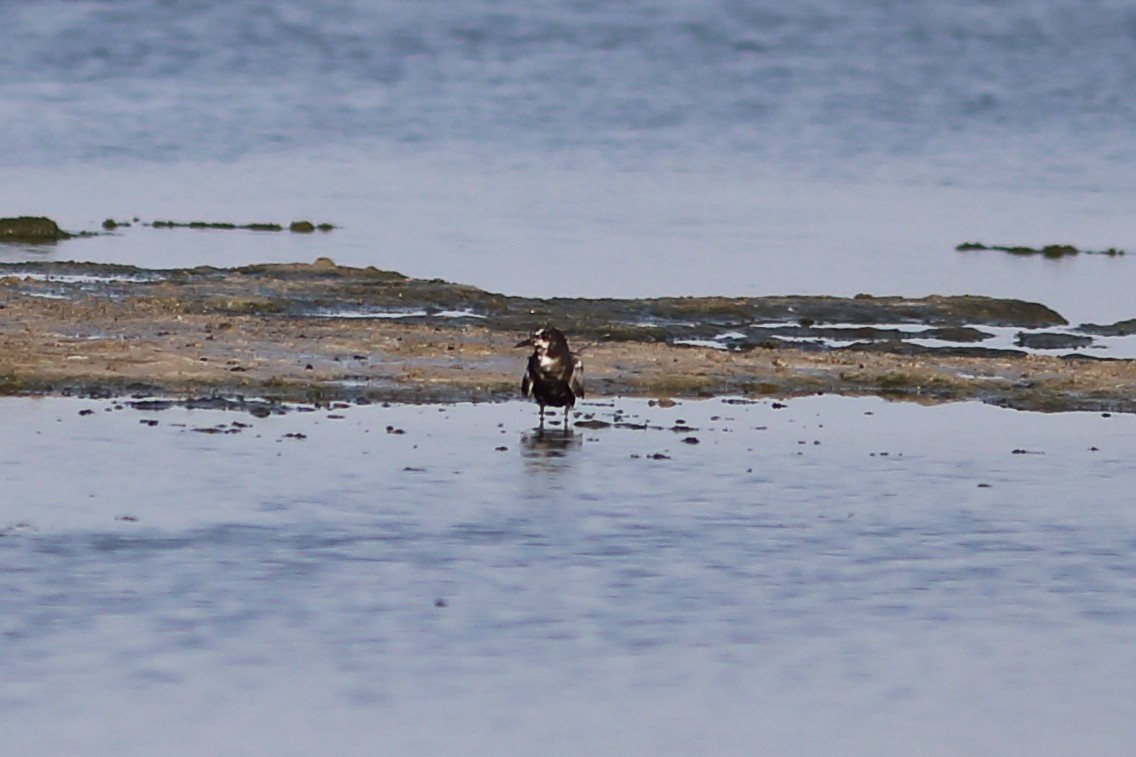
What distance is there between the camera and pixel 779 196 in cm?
4212

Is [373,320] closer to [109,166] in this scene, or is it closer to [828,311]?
[828,311]

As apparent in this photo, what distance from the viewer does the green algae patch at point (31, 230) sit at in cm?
3259

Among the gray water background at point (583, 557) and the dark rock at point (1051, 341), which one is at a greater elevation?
the dark rock at point (1051, 341)

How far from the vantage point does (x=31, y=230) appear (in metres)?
33.1

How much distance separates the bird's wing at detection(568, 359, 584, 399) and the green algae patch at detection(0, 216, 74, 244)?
1538 cm

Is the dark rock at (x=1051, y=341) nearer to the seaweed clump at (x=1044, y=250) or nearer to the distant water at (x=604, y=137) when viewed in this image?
the distant water at (x=604, y=137)

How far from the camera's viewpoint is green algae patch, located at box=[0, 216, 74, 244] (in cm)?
3259

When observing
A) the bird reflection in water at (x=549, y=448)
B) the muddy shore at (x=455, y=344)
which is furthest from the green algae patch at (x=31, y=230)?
the bird reflection in water at (x=549, y=448)

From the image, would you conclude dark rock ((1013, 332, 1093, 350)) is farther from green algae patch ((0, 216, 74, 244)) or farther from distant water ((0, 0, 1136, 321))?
green algae patch ((0, 216, 74, 244))

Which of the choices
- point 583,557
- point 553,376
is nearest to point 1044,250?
point 553,376

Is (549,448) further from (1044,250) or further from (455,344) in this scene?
(1044,250)

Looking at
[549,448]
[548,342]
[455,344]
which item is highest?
[548,342]

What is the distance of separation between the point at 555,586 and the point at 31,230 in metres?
21.9

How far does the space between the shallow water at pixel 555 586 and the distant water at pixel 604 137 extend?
11.4m
